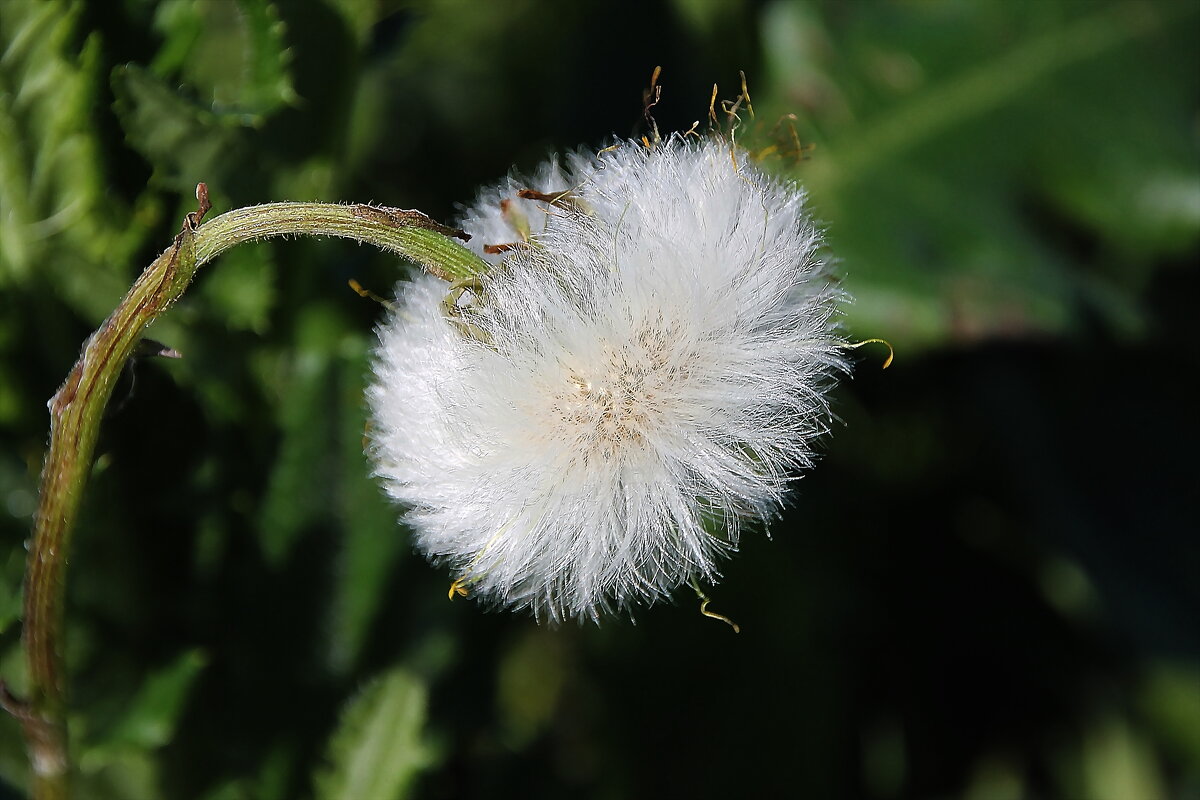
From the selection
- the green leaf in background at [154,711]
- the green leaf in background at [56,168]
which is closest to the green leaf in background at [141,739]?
the green leaf in background at [154,711]

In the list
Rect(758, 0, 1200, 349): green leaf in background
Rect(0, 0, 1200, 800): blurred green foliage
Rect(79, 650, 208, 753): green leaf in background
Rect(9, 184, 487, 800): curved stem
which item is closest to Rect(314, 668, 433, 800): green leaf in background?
Rect(0, 0, 1200, 800): blurred green foliage

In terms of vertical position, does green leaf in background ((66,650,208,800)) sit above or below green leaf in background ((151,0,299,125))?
below

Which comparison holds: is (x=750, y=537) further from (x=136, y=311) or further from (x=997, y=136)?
(x=136, y=311)

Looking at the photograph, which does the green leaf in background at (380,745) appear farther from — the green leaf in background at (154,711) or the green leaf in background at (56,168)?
the green leaf in background at (56,168)

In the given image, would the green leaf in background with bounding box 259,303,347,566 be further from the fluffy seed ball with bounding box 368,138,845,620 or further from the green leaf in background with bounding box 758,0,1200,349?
the green leaf in background with bounding box 758,0,1200,349

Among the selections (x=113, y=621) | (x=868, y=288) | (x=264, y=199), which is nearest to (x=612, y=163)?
(x=264, y=199)

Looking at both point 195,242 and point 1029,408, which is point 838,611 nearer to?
point 1029,408
